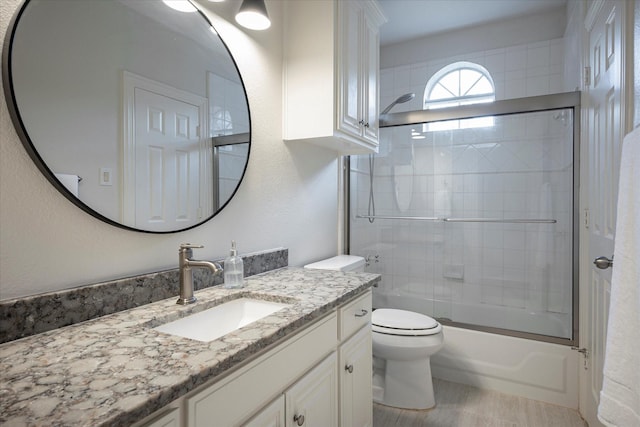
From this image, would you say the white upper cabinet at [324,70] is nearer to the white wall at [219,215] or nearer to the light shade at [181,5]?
the white wall at [219,215]

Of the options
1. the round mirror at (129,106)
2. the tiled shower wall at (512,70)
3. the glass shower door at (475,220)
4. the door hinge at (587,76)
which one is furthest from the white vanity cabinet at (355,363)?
the tiled shower wall at (512,70)

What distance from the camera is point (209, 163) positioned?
142 cm

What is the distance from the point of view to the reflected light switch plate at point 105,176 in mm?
1039

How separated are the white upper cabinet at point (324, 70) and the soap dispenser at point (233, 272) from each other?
2.55 ft

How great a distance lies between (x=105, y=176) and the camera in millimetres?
1048

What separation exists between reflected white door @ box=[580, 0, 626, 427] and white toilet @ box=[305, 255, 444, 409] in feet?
2.53

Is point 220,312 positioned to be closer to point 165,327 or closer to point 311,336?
point 165,327

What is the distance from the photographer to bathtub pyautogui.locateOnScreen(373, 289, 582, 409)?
6.93ft

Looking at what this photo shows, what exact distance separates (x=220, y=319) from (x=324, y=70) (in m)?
1.28

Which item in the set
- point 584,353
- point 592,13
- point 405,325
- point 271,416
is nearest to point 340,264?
point 405,325

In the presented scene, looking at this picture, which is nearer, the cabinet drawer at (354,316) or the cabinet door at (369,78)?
the cabinet drawer at (354,316)

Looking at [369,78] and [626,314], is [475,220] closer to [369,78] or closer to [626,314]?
[369,78]

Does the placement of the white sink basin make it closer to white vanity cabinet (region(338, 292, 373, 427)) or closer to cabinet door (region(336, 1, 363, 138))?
white vanity cabinet (region(338, 292, 373, 427))

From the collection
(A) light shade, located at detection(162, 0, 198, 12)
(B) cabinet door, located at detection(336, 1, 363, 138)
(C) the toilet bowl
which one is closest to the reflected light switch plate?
(A) light shade, located at detection(162, 0, 198, 12)
